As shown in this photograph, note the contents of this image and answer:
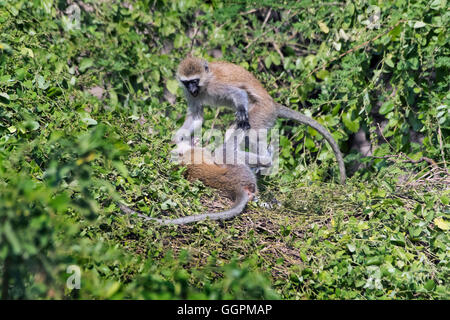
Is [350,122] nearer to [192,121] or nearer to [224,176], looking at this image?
[192,121]

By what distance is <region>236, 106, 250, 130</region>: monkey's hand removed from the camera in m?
5.98

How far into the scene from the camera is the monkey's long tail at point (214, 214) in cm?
429

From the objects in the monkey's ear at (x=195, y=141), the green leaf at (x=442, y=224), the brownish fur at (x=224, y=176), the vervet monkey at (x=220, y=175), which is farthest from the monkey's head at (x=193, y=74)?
the green leaf at (x=442, y=224)

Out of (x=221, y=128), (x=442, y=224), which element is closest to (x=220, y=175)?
(x=221, y=128)

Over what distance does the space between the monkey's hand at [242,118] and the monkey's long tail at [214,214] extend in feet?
3.66

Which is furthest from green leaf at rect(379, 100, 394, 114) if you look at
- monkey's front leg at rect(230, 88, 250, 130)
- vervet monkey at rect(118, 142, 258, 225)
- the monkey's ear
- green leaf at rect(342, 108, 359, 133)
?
the monkey's ear

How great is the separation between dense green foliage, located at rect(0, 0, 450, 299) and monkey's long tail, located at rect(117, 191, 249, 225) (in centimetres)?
8

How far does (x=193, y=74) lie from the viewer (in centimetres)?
595

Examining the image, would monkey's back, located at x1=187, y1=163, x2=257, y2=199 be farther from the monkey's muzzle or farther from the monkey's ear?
the monkey's muzzle

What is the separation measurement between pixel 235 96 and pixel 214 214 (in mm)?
1884

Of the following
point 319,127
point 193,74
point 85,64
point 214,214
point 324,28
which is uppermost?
point 324,28

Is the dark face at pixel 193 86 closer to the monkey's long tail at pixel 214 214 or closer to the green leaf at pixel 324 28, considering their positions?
the monkey's long tail at pixel 214 214

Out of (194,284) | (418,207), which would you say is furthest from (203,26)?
(194,284)

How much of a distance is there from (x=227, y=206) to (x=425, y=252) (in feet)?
6.13
